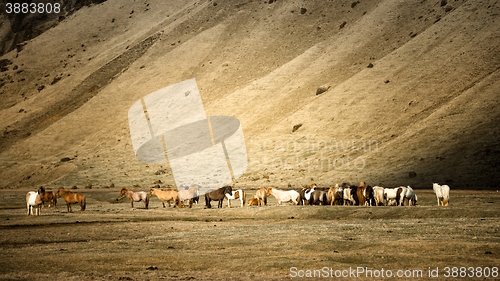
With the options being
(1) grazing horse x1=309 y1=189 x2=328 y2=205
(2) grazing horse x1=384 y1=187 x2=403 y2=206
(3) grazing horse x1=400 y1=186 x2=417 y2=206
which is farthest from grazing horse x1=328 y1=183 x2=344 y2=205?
(3) grazing horse x1=400 y1=186 x2=417 y2=206

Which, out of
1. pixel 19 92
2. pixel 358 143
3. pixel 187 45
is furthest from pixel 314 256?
pixel 19 92

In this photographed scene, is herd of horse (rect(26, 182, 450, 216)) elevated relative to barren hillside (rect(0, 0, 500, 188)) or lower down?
lower down

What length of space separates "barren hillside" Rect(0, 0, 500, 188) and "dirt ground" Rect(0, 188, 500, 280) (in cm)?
3136

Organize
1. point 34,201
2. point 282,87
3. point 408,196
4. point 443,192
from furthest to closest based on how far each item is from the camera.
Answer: point 282,87 < point 408,196 < point 443,192 < point 34,201

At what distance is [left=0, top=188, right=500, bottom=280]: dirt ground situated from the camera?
19141 mm

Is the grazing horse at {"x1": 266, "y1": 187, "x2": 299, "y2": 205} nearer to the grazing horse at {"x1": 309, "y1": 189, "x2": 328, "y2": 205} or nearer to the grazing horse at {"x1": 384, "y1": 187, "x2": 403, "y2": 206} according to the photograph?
the grazing horse at {"x1": 309, "y1": 189, "x2": 328, "y2": 205}

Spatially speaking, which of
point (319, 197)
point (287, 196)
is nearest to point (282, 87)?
point (287, 196)

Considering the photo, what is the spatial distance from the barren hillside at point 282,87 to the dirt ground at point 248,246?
1235 inches

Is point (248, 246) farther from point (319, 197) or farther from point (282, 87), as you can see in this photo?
point (282, 87)

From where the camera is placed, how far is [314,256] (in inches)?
846

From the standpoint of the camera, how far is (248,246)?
24375mm

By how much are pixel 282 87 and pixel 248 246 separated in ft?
245

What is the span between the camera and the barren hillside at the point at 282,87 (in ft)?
233
